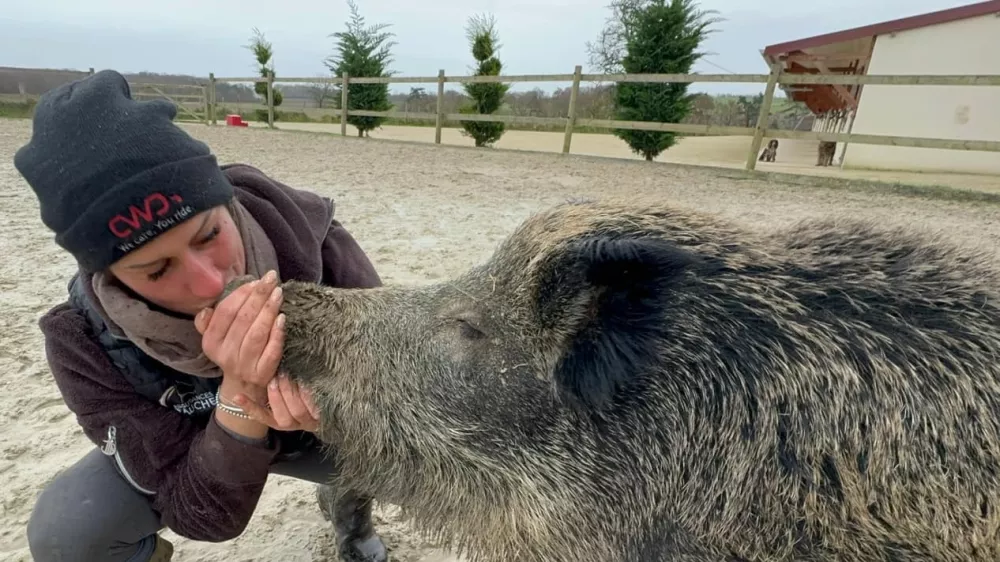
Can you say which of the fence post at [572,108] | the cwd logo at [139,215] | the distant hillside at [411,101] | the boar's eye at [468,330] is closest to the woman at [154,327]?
the cwd logo at [139,215]

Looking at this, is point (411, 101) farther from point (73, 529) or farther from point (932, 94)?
point (73, 529)

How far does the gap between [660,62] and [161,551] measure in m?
18.5

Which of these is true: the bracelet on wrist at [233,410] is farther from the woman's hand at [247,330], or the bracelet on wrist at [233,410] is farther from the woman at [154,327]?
the woman's hand at [247,330]

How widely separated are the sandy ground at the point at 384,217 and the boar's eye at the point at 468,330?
2.29ft

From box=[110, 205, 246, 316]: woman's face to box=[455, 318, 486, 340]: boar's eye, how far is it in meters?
0.65

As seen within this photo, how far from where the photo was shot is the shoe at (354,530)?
2.34 metres

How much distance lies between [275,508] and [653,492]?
1837 mm

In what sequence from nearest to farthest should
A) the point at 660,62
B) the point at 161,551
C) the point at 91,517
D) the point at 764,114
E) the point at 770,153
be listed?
the point at 91,517
the point at 161,551
the point at 764,114
the point at 660,62
the point at 770,153

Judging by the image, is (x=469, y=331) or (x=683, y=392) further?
(x=469, y=331)

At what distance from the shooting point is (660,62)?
1809 cm

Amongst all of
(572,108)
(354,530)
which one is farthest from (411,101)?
(354,530)

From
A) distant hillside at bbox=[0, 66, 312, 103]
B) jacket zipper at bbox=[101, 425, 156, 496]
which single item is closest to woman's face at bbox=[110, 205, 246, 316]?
jacket zipper at bbox=[101, 425, 156, 496]

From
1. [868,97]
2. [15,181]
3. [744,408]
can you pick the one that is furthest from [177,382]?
[868,97]

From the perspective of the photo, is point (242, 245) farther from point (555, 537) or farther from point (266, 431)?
point (555, 537)
